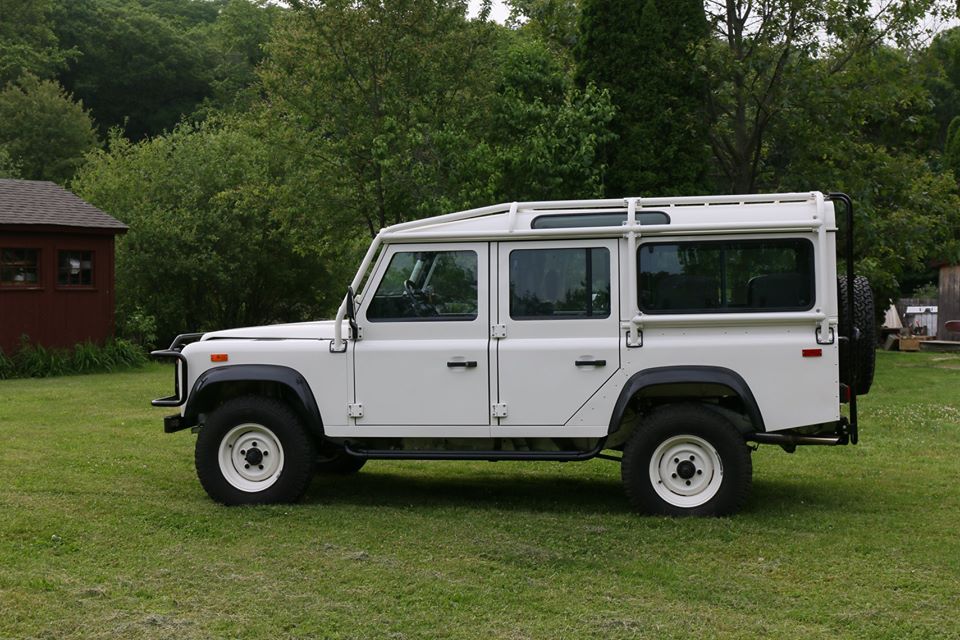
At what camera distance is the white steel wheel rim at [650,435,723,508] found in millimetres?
8141

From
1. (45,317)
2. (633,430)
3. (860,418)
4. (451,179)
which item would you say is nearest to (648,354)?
(633,430)

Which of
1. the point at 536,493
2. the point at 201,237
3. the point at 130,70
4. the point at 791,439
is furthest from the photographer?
the point at 130,70

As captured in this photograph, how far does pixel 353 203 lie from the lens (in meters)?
20.6

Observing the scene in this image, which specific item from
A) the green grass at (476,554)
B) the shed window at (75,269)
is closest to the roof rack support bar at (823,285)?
the green grass at (476,554)

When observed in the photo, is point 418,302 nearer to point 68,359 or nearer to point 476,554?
point 476,554

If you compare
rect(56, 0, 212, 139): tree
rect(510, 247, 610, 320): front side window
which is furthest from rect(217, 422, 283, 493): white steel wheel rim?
rect(56, 0, 212, 139): tree

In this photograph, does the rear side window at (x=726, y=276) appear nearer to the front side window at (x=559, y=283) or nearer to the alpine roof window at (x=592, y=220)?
the alpine roof window at (x=592, y=220)

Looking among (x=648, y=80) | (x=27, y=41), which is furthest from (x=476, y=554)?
(x=27, y=41)

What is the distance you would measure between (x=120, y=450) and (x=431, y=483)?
12.0ft

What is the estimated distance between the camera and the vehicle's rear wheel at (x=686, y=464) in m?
8.04

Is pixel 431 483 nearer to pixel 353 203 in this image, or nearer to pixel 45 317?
pixel 353 203

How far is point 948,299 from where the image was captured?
3431 cm

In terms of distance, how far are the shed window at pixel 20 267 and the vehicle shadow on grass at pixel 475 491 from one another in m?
14.9

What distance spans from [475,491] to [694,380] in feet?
8.10
